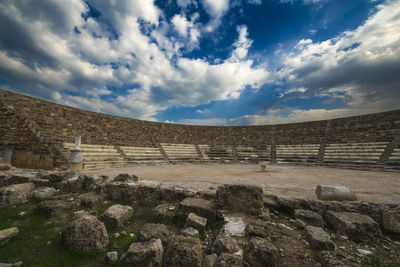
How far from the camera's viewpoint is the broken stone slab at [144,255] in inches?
75.1

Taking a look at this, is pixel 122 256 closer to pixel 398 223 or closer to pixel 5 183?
pixel 398 223

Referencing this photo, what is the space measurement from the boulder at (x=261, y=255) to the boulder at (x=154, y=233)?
1.26m

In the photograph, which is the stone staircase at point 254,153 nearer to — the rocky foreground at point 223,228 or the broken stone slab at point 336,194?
the broken stone slab at point 336,194

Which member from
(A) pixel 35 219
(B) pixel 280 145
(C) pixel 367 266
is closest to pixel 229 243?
(C) pixel 367 266

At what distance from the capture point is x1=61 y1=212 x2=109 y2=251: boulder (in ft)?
7.39

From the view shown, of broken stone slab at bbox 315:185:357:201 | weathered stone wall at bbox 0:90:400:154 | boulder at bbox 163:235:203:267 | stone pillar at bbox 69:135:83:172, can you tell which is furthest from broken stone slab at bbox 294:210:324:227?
weathered stone wall at bbox 0:90:400:154

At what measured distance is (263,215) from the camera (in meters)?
3.25

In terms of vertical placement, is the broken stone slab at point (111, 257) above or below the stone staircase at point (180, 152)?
below

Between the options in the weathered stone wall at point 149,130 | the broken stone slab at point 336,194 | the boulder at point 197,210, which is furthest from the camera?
the weathered stone wall at point 149,130

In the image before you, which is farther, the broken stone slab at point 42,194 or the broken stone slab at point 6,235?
the broken stone slab at point 42,194

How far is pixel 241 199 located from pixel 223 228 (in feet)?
2.79

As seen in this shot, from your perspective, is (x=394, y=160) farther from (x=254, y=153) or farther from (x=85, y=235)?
(x=85, y=235)

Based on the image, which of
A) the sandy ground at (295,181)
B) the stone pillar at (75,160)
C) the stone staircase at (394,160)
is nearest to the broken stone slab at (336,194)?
the sandy ground at (295,181)

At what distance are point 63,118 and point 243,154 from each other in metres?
19.5
